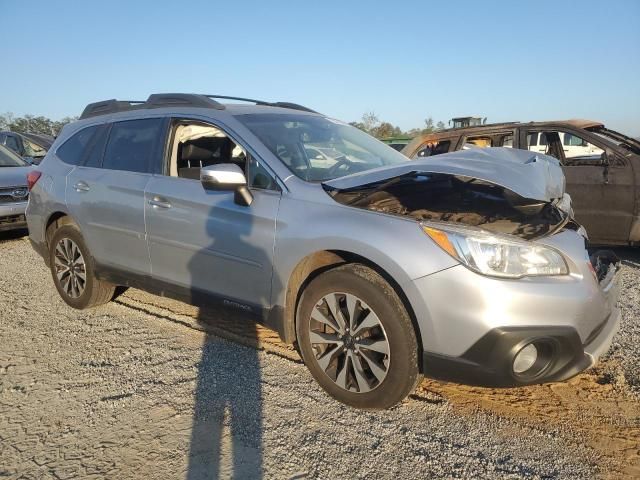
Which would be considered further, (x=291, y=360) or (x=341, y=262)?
(x=291, y=360)

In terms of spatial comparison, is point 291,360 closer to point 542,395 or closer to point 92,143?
point 542,395

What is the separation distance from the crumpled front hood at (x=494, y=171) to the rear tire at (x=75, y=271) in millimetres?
2527

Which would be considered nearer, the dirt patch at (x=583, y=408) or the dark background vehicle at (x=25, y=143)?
the dirt patch at (x=583, y=408)

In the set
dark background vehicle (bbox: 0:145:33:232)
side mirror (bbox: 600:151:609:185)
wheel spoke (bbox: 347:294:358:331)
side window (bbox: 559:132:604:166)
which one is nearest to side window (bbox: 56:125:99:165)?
wheel spoke (bbox: 347:294:358:331)

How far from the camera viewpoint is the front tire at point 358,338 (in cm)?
255

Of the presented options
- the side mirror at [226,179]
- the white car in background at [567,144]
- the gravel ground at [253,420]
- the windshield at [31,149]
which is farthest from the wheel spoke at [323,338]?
the windshield at [31,149]

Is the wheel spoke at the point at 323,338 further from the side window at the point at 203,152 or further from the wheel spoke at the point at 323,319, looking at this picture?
the side window at the point at 203,152

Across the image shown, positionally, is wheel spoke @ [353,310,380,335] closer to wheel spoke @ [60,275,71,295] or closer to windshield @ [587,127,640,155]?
wheel spoke @ [60,275,71,295]

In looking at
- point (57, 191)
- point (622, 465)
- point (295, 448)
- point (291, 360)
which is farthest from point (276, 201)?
point (57, 191)

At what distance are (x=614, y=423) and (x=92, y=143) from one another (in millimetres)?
4389

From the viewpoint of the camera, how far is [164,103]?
3.91m

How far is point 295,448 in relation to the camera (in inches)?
96.0

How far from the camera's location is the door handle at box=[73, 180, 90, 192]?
4.16 metres

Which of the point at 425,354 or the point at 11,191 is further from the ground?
the point at 11,191
